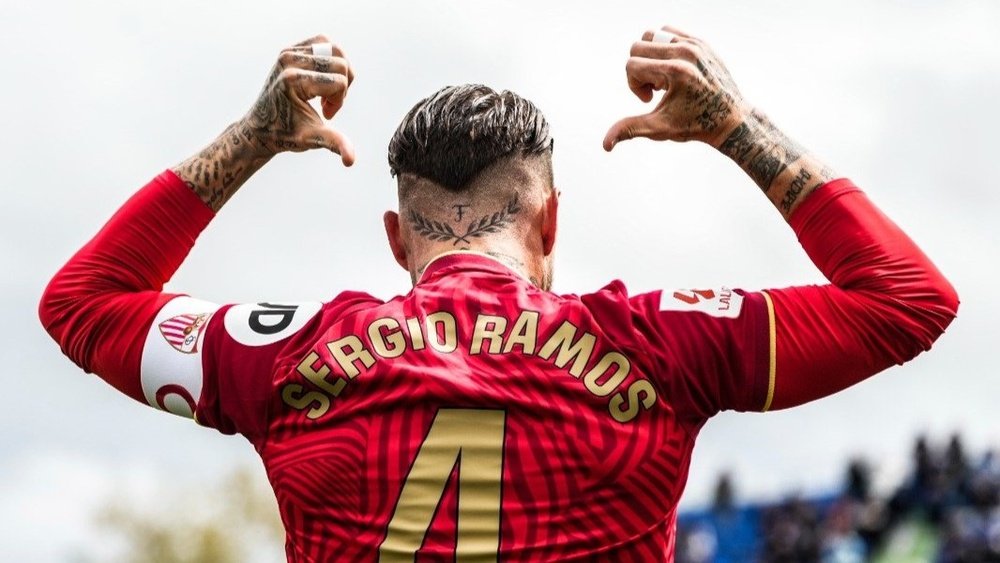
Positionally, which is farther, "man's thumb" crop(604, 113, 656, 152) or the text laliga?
"man's thumb" crop(604, 113, 656, 152)

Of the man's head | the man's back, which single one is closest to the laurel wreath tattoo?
the man's head

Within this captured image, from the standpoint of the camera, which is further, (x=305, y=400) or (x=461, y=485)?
(x=305, y=400)

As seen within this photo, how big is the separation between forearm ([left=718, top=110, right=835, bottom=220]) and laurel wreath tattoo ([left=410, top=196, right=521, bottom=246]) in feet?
1.93

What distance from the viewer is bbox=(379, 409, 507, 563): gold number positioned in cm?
372

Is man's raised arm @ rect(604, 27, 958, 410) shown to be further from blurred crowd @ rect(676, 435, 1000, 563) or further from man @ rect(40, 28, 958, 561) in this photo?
blurred crowd @ rect(676, 435, 1000, 563)

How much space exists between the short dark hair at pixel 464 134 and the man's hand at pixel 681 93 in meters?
0.22

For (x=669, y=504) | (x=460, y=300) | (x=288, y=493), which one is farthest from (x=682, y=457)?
(x=288, y=493)

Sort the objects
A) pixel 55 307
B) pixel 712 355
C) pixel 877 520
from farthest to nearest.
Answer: pixel 877 520, pixel 55 307, pixel 712 355

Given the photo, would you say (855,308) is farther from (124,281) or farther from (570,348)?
(124,281)

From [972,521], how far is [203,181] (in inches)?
508

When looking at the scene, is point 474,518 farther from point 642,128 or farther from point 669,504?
point 642,128

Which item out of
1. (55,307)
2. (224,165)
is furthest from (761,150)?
(55,307)

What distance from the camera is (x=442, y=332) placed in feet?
12.9

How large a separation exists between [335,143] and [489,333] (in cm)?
81
